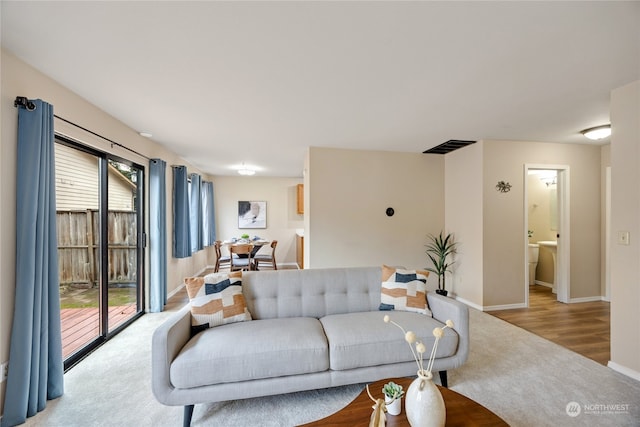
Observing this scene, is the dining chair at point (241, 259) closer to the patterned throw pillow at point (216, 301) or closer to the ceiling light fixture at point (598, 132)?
the patterned throw pillow at point (216, 301)

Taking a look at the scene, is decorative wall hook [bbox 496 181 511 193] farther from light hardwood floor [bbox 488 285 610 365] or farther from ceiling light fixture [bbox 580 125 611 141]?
light hardwood floor [bbox 488 285 610 365]

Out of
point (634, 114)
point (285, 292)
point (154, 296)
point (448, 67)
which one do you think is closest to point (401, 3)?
point (448, 67)

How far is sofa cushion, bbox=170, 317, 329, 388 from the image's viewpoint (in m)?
1.60

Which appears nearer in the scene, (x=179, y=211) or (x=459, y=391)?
(x=459, y=391)

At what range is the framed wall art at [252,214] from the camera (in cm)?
708

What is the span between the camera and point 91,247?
2.67 meters

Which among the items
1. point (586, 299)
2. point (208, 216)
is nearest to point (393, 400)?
point (586, 299)

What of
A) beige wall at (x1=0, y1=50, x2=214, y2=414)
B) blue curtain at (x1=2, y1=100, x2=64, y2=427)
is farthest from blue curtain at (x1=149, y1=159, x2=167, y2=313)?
blue curtain at (x1=2, y1=100, x2=64, y2=427)

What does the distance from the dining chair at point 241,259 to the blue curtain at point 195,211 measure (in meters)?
0.88

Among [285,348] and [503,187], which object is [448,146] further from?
[285,348]

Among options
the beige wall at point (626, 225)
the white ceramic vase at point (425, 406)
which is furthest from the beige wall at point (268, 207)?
the white ceramic vase at point (425, 406)

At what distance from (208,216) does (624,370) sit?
267 inches

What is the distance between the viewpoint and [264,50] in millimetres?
1743

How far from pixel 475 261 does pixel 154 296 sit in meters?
4.59
